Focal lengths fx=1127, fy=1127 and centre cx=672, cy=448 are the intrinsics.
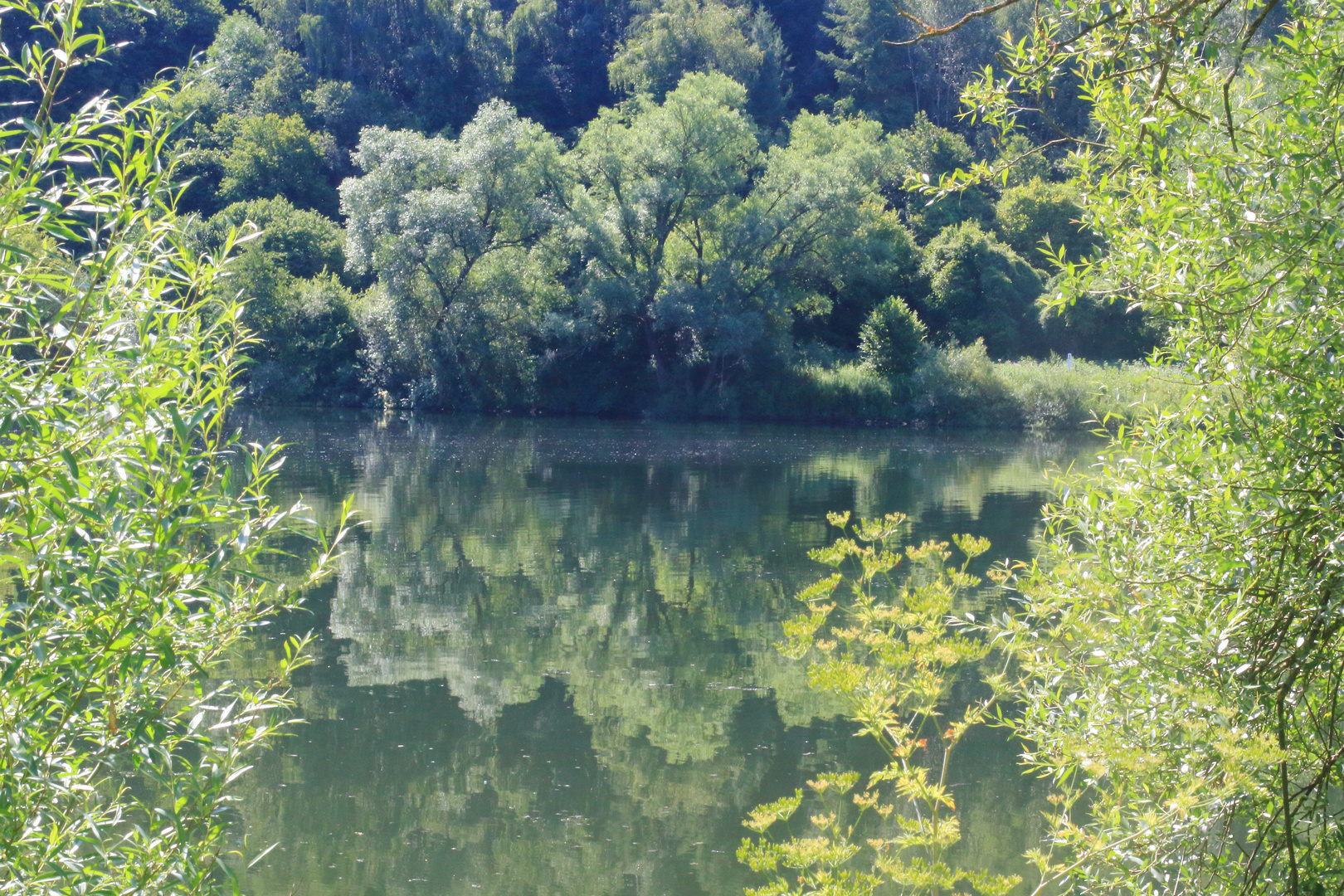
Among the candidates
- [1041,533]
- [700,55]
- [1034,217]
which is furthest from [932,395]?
[1041,533]

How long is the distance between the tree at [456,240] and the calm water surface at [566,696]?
1689cm

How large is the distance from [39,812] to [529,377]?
122 ft

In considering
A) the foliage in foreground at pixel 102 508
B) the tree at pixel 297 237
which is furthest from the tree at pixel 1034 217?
the foliage in foreground at pixel 102 508

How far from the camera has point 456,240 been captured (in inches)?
1502

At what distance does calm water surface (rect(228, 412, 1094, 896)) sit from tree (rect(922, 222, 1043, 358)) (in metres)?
22.7

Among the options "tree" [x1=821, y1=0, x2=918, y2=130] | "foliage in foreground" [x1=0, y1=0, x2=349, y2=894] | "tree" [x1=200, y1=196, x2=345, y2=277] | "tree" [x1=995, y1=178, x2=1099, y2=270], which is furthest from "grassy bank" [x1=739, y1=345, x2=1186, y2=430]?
"foliage in foreground" [x1=0, y1=0, x2=349, y2=894]

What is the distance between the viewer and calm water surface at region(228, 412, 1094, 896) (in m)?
7.05

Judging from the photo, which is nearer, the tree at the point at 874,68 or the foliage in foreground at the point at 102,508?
the foliage in foreground at the point at 102,508

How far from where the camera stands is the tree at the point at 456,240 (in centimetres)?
3797

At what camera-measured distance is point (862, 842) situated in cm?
725

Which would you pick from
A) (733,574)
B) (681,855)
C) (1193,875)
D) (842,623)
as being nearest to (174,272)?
(1193,875)

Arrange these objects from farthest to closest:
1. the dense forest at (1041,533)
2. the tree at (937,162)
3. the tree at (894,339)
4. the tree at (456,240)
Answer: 1. the tree at (937,162)
2. the tree at (456,240)
3. the tree at (894,339)
4. the dense forest at (1041,533)

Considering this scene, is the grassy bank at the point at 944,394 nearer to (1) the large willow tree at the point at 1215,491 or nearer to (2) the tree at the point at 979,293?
(2) the tree at the point at 979,293

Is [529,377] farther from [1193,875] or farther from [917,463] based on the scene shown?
[1193,875]
